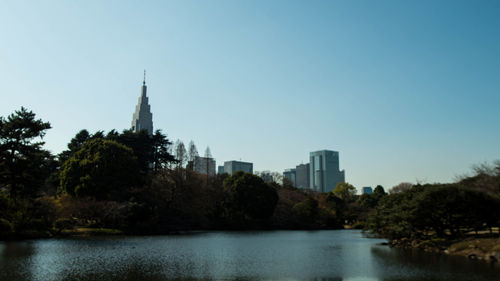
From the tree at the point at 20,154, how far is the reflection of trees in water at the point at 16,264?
11715mm

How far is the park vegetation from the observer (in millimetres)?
30781

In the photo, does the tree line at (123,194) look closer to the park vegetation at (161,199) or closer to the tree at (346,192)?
the park vegetation at (161,199)

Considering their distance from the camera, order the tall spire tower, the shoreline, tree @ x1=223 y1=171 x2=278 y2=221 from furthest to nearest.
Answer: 1. the tall spire tower
2. tree @ x1=223 y1=171 x2=278 y2=221
3. the shoreline

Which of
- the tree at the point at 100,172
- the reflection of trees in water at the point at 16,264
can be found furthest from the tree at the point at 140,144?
the reflection of trees in water at the point at 16,264

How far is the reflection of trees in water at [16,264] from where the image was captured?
16.2 metres

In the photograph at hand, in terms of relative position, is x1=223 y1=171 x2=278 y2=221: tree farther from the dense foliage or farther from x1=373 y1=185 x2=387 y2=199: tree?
x1=373 y1=185 x2=387 y2=199: tree

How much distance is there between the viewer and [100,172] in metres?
47.9

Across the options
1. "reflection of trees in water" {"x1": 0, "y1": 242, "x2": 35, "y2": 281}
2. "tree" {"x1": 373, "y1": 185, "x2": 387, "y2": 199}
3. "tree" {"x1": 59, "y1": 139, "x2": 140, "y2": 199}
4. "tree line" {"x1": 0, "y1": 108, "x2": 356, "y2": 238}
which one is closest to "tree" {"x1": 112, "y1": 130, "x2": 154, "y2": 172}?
"tree line" {"x1": 0, "y1": 108, "x2": 356, "y2": 238}

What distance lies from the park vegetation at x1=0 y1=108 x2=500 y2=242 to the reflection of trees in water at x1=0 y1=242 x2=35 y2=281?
11.4 meters


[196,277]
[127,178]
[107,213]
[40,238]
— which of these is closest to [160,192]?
[127,178]

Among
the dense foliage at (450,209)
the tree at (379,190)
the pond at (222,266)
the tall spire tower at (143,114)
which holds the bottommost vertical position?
the pond at (222,266)

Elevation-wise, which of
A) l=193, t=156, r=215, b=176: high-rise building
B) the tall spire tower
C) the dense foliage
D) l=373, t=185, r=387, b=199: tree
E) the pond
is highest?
the tall spire tower

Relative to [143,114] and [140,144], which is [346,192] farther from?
[143,114]

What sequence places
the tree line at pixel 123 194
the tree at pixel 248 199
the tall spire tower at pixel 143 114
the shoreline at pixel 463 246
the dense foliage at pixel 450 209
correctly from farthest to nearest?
1. the tall spire tower at pixel 143 114
2. the tree at pixel 248 199
3. the tree line at pixel 123 194
4. the dense foliage at pixel 450 209
5. the shoreline at pixel 463 246
